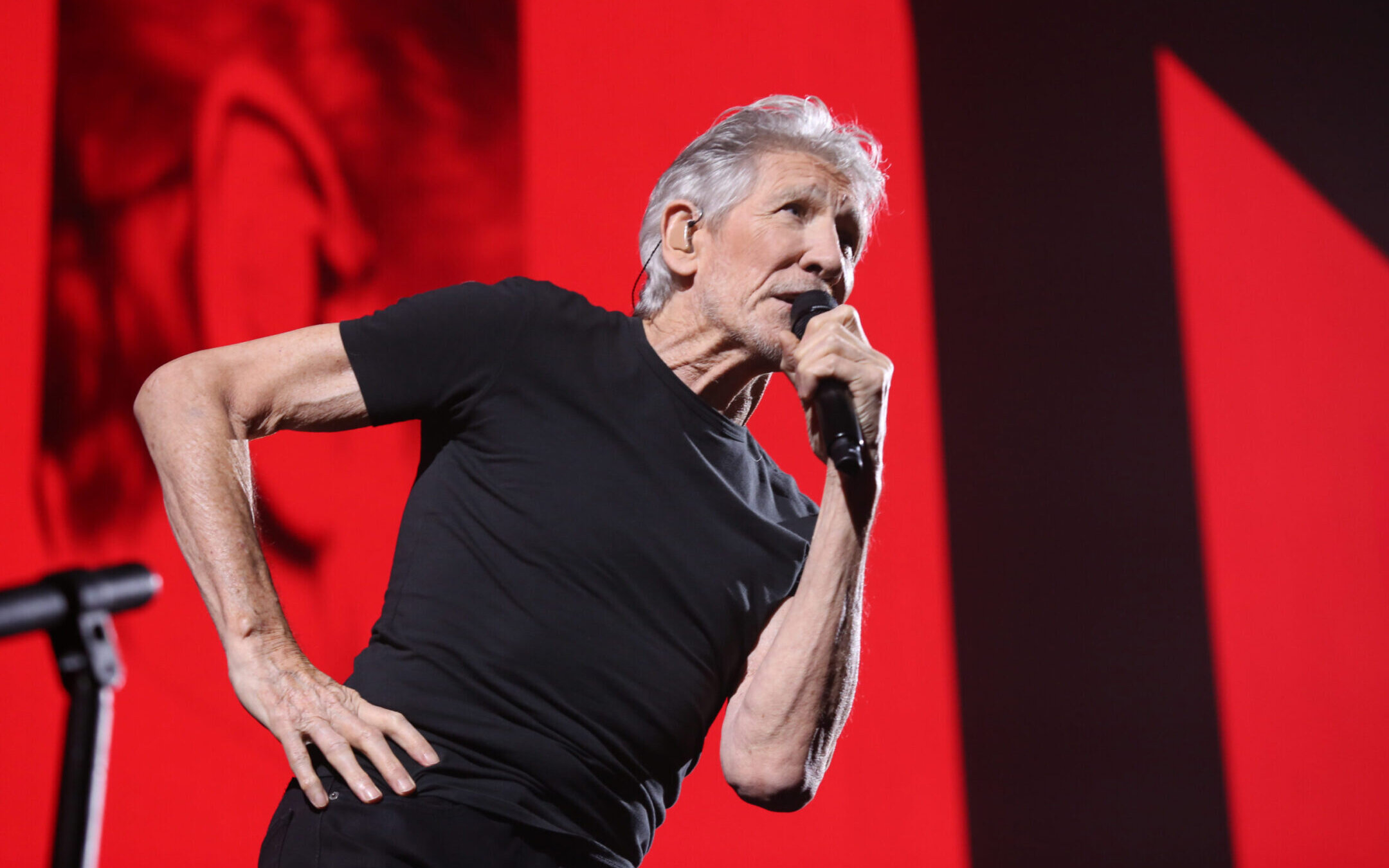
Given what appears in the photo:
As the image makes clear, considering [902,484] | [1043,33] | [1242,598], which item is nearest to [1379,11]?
[1043,33]

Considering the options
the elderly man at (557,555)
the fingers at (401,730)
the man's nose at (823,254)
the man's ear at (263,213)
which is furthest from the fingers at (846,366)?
the man's ear at (263,213)

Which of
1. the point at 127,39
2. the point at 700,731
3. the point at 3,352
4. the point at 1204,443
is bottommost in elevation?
the point at 700,731

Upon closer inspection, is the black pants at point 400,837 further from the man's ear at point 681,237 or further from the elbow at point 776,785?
the man's ear at point 681,237

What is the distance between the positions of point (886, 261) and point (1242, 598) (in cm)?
106

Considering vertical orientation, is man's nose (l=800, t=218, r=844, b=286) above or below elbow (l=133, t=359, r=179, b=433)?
above

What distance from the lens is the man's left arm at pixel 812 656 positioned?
3.84 ft

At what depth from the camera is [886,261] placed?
219cm

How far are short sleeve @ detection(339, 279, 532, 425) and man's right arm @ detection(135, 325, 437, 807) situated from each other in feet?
0.07

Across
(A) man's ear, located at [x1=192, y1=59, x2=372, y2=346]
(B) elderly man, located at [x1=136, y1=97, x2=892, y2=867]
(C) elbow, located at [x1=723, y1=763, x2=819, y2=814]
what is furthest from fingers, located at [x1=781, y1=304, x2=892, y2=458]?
(A) man's ear, located at [x1=192, y1=59, x2=372, y2=346]

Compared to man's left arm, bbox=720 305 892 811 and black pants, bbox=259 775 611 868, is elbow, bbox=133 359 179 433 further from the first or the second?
man's left arm, bbox=720 305 892 811

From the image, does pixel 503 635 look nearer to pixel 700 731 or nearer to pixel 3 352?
pixel 700 731

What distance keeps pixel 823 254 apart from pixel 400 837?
0.76 m

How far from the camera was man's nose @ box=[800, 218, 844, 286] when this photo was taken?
4.08ft

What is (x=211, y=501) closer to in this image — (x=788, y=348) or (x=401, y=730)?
(x=401, y=730)
